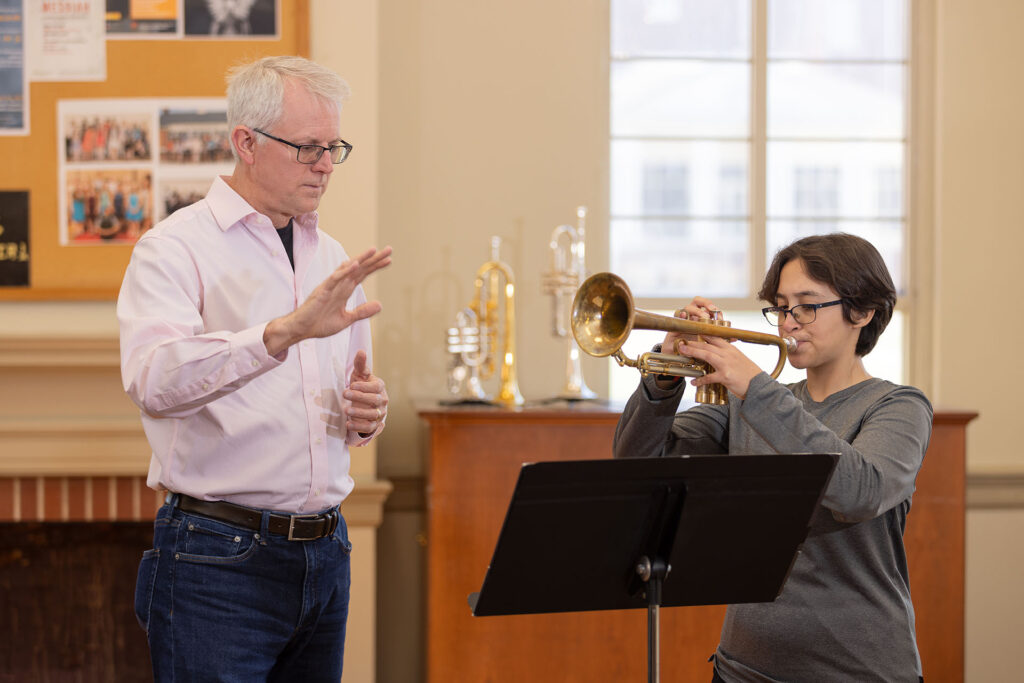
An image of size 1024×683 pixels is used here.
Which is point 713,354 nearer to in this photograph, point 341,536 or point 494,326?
point 341,536

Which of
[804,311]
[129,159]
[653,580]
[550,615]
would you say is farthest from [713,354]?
[129,159]

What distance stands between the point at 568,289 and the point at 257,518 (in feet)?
6.02

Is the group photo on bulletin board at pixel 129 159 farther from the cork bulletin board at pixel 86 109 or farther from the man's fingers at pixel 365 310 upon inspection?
the man's fingers at pixel 365 310

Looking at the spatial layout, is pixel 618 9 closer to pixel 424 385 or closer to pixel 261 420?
pixel 424 385

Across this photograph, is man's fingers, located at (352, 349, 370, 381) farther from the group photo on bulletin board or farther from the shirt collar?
the group photo on bulletin board

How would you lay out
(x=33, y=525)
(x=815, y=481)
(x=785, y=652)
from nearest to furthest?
1. (x=815, y=481)
2. (x=785, y=652)
3. (x=33, y=525)

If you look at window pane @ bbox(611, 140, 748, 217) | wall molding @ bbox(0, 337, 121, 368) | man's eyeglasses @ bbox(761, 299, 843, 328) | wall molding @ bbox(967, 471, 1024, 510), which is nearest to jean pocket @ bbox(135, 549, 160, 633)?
man's eyeglasses @ bbox(761, 299, 843, 328)

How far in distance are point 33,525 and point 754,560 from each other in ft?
8.97

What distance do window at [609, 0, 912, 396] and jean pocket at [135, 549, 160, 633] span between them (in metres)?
2.42

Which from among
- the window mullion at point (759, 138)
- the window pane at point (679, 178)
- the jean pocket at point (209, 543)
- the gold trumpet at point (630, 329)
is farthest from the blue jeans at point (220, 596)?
the window mullion at point (759, 138)

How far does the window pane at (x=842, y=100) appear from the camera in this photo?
4051 millimetres

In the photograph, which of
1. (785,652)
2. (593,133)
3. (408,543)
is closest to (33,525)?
(408,543)

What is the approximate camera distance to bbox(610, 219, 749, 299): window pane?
13.1 feet

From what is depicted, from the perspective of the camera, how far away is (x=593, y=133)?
3.85m
